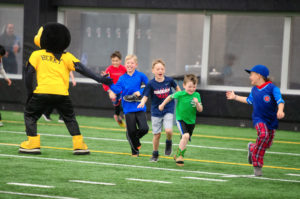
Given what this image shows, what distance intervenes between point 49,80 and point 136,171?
8.18ft

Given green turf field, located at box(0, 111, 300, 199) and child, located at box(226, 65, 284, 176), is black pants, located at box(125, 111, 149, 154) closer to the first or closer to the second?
green turf field, located at box(0, 111, 300, 199)

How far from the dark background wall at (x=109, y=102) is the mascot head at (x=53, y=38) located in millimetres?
8518

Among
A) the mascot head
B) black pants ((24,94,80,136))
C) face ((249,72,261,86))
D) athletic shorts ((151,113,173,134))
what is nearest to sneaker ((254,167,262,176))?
face ((249,72,261,86))

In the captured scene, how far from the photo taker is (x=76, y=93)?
69.1 feet

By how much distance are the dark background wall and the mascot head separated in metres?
8.52

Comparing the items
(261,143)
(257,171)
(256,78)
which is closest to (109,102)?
(256,78)

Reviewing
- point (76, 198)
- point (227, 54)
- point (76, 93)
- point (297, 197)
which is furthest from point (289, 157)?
point (76, 93)

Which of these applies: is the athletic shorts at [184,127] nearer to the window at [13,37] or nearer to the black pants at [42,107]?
the black pants at [42,107]

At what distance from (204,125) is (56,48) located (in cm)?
852

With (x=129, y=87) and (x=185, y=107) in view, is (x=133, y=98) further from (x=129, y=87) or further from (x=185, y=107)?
(x=185, y=107)

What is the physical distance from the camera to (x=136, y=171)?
9867 millimetres

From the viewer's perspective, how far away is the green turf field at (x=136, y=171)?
813 cm

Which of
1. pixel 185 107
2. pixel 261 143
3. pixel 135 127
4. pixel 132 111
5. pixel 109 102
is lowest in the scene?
pixel 109 102

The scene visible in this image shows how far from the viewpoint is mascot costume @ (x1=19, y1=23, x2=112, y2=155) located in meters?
11.3
